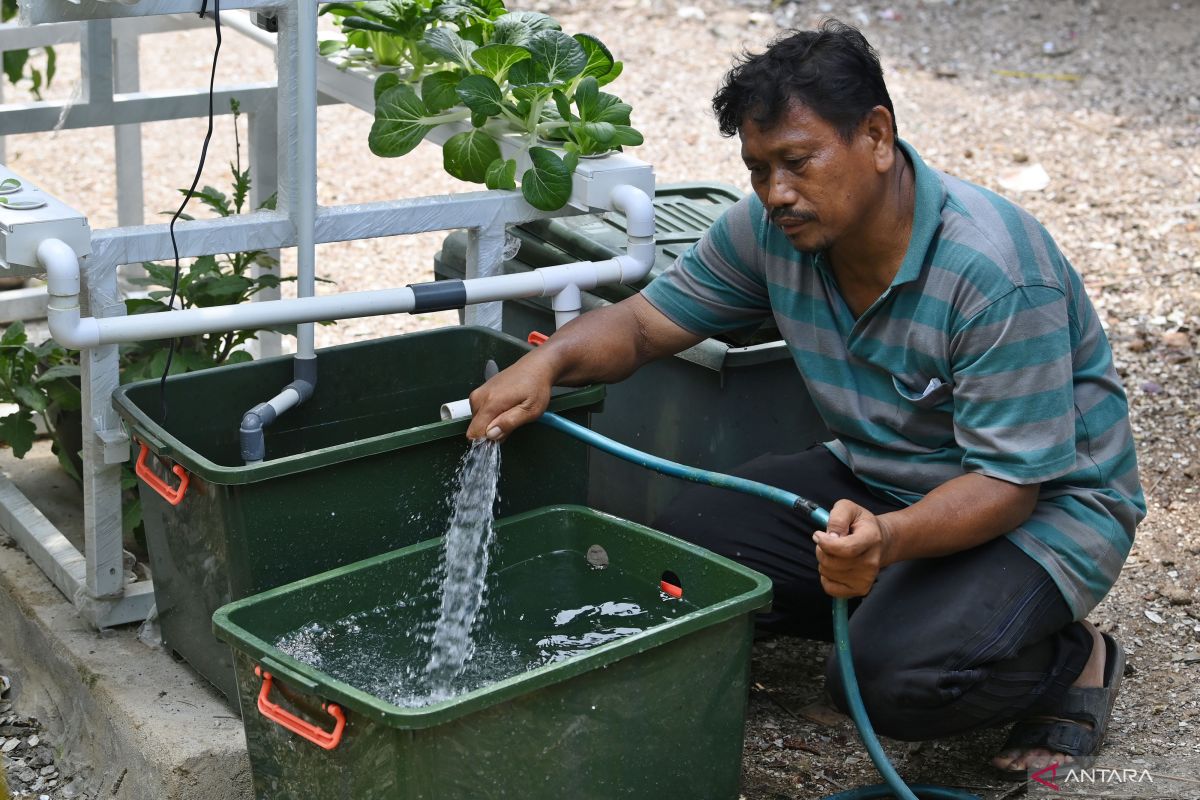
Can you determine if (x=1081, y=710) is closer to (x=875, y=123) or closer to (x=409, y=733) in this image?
(x=875, y=123)

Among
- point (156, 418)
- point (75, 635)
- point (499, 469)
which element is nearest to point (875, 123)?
point (499, 469)

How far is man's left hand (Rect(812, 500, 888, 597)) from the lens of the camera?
2.05m

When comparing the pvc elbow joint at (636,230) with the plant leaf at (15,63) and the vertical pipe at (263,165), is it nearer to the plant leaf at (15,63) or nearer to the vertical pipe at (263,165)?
the vertical pipe at (263,165)

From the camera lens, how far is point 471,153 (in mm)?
2777

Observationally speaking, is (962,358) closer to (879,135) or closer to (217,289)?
(879,135)

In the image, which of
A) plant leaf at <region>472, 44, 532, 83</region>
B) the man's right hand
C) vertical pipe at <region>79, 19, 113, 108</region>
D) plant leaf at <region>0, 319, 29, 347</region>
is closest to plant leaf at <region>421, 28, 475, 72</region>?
plant leaf at <region>472, 44, 532, 83</region>

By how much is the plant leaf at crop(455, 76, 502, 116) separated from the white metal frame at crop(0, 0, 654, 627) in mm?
106

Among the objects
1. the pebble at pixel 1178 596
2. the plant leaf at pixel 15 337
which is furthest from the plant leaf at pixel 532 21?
the pebble at pixel 1178 596

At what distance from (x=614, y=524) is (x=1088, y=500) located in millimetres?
739

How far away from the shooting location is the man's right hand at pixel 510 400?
2.35m

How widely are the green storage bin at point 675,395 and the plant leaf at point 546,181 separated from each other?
0.27 metres

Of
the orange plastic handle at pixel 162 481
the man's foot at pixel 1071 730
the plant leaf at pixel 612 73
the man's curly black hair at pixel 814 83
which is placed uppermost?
the man's curly black hair at pixel 814 83

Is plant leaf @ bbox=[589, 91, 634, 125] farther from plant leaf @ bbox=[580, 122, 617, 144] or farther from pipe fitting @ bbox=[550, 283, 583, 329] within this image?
pipe fitting @ bbox=[550, 283, 583, 329]

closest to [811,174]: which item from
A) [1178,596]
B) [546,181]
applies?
[546,181]
